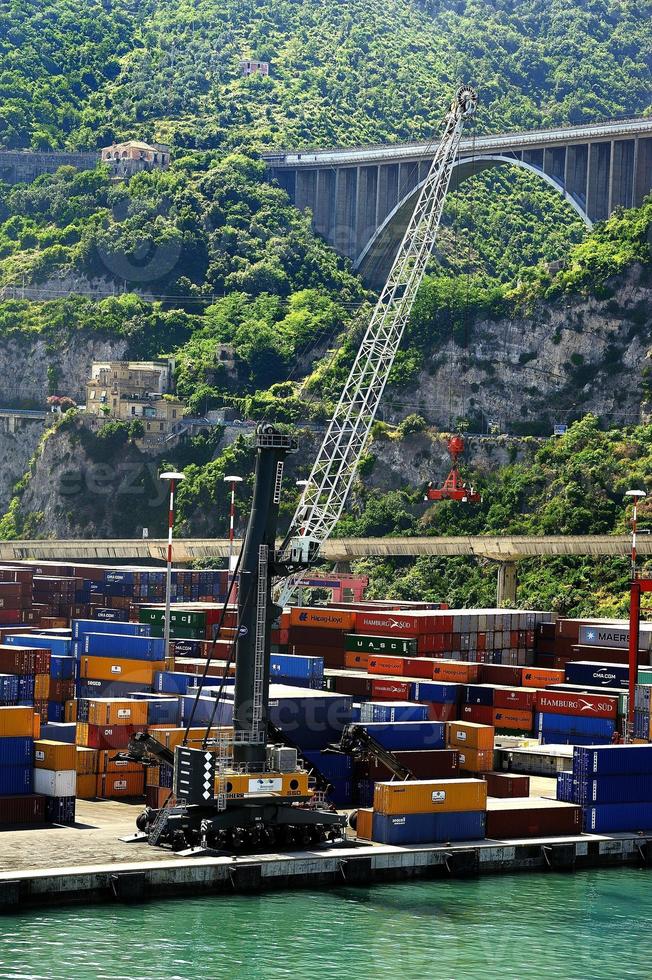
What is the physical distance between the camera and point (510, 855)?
2248 inches

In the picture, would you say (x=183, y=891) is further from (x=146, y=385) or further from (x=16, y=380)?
(x=16, y=380)

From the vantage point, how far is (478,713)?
74062 millimetres

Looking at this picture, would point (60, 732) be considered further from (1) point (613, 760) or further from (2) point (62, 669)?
(1) point (613, 760)

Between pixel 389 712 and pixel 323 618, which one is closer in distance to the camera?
pixel 389 712

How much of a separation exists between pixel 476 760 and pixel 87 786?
1322cm

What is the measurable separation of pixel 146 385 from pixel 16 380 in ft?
50.9

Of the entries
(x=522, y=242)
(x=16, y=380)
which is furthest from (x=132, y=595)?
(x=522, y=242)

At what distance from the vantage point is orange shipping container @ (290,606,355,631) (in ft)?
282

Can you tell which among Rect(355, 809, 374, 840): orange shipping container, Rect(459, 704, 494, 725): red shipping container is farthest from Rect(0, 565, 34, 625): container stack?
Rect(355, 809, 374, 840): orange shipping container

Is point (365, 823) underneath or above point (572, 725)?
underneath

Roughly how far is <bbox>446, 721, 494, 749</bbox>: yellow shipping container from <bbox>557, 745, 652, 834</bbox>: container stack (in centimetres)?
368

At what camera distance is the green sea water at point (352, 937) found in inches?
1802

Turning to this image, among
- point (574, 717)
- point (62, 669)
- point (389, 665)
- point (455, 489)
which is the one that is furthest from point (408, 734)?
point (455, 489)

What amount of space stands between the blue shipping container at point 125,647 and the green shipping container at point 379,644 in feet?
44.4
